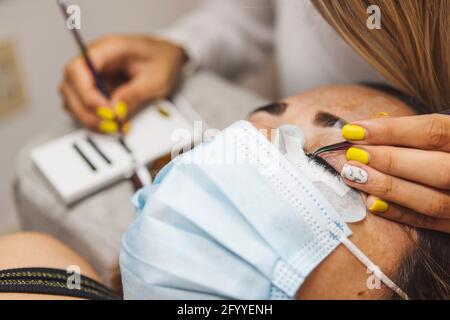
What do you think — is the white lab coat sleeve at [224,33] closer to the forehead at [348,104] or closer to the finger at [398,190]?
the forehead at [348,104]

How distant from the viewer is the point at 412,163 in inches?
20.4

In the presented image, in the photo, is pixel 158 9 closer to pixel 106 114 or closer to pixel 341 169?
pixel 106 114

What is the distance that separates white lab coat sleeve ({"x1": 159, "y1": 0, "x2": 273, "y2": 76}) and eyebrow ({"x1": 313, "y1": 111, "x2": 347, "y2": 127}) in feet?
1.82

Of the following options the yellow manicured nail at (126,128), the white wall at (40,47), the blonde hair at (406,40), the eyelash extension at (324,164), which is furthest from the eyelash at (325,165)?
the white wall at (40,47)

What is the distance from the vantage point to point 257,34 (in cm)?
120

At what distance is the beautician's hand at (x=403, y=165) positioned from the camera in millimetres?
520

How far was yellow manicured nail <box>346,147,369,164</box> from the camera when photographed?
53 centimetres

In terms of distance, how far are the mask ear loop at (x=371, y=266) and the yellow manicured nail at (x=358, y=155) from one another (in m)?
0.09

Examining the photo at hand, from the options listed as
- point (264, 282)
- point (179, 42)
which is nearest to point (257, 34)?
point (179, 42)

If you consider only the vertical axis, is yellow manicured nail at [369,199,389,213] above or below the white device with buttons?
above

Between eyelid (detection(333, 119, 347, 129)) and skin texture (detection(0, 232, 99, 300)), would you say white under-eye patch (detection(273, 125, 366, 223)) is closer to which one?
eyelid (detection(333, 119, 347, 129))

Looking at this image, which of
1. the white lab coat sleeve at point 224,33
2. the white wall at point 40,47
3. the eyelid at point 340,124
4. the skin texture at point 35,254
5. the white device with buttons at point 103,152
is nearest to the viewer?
the eyelid at point 340,124

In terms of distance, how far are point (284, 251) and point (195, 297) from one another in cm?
10

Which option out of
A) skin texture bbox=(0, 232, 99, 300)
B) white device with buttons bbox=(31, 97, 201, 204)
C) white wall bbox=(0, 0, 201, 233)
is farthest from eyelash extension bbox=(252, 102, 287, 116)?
white wall bbox=(0, 0, 201, 233)
